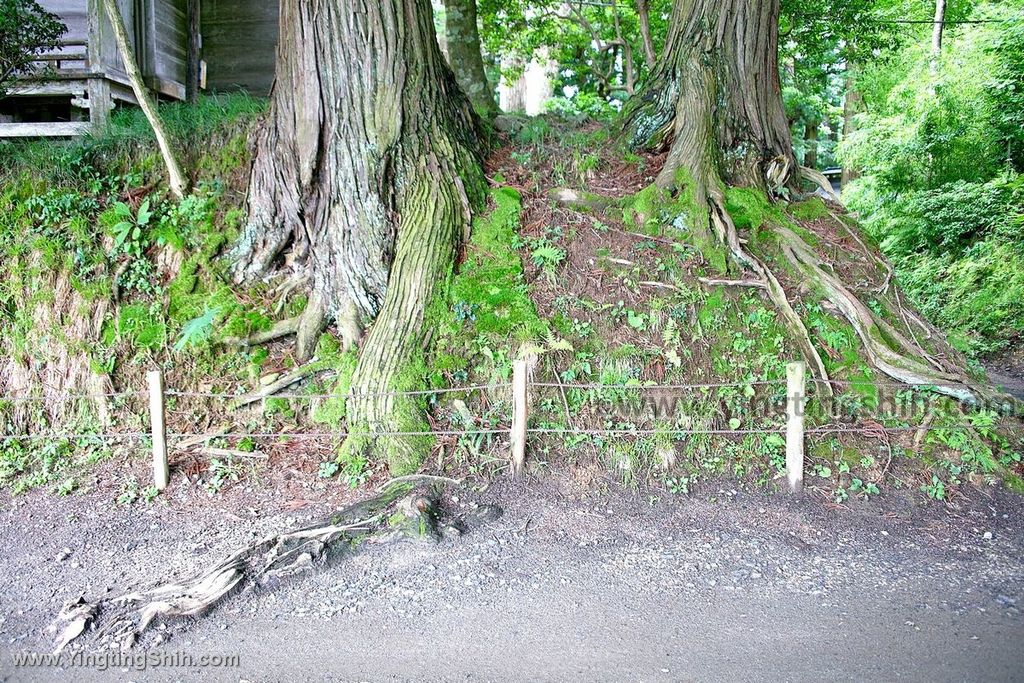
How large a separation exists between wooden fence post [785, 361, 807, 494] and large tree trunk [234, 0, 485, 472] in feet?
11.1

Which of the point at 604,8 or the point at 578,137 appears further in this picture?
the point at 604,8

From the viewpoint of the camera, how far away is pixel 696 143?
27.3ft

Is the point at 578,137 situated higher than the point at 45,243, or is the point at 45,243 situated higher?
the point at 578,137

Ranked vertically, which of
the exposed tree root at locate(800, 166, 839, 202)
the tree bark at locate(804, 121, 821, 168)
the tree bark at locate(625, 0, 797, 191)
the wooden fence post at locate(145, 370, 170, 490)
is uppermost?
the tree bark at locate(804, 121, 821, 168)

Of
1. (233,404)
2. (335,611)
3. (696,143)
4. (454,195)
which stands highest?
(696,143)

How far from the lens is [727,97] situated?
8.64 m

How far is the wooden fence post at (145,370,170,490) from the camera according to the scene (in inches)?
235

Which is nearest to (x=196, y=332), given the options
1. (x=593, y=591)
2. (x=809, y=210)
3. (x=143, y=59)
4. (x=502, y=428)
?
(x=502, y=428)

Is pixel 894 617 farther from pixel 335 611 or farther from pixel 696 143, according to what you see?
pixel 696 143

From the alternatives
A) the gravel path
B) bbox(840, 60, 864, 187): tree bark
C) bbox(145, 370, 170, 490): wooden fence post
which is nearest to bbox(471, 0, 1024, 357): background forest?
bbox(840, 60, 864, 187): tree bark

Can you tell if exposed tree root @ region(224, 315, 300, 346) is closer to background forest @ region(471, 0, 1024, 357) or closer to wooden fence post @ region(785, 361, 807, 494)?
wooden fence post @ region(785, 361, 807, 494)

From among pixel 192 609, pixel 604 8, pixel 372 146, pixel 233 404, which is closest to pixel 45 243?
pixel 233 404

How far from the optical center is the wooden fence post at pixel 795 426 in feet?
19.9

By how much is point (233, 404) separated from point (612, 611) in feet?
13.6
